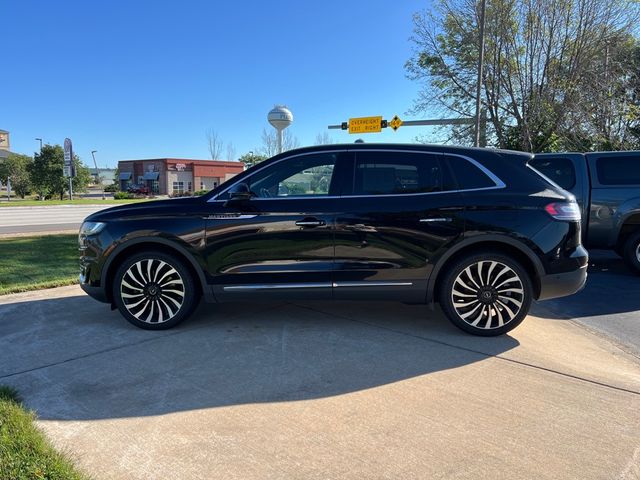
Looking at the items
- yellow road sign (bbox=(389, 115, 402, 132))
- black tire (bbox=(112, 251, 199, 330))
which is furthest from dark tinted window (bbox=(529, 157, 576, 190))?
yellow road sign (bbox=(389, 115, 402, 132))

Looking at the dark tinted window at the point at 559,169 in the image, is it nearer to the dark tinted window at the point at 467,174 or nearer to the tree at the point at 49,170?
the dark tinted window at the point at 467,174

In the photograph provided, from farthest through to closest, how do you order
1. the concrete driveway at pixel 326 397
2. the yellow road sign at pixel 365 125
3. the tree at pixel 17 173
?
the tree at pixel 17 173, the yellow road sign at pixel 365 125, the concrete driveway at pixel 326 397

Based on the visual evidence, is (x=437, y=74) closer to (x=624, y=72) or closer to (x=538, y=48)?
(x=538, y=48)

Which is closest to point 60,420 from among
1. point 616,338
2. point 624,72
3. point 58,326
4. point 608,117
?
point 58,326

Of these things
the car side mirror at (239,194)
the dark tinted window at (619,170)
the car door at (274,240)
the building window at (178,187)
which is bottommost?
the car door at (274,240)

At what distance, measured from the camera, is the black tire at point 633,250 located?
743 cm

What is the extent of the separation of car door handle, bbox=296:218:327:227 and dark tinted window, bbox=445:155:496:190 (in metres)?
1.35

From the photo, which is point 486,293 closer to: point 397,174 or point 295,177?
point 397,174

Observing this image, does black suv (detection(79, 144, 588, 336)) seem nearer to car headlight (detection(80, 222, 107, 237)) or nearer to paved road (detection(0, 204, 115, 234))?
car headlight (detection(80, 222, 107, 237))

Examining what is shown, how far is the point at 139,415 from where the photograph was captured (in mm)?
3023

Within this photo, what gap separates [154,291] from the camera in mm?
4590

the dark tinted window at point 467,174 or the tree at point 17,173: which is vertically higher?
the tree at point 17,173

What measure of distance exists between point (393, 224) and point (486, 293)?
1114 millimetres

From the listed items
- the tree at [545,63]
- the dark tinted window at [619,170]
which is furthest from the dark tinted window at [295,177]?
the tree at [545,63]
